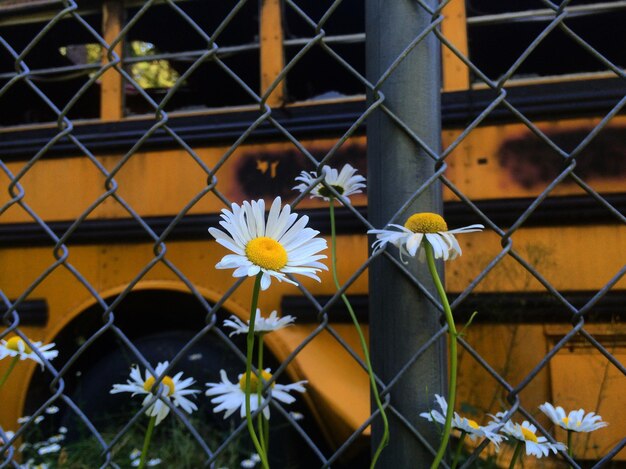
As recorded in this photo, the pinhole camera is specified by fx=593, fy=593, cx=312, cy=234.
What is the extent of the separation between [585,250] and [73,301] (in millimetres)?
1638

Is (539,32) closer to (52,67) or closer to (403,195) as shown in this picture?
(403,195)

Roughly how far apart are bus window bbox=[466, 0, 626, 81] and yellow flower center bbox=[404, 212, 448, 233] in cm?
156

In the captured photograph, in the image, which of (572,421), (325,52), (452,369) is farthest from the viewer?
(325,52)

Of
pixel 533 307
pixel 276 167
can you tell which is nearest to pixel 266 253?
pixel 533 307

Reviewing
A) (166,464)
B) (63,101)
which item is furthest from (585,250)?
(63,101)

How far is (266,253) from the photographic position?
1.60 feet

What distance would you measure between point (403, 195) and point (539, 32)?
1.87m

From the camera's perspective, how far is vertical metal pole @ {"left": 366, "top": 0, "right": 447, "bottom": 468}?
53cm

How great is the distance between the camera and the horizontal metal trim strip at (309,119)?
1.72 metres

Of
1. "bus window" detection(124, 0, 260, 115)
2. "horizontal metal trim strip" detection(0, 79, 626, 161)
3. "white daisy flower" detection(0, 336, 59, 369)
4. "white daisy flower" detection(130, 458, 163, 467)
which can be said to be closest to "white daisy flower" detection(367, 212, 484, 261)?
"white daisy flower" detection(0, 336, 59, 369)

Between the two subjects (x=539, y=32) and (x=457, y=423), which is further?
(x=539, y=32)

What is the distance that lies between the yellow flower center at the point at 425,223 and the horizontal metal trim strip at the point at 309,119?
130 cm

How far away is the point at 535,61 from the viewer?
2.28 m

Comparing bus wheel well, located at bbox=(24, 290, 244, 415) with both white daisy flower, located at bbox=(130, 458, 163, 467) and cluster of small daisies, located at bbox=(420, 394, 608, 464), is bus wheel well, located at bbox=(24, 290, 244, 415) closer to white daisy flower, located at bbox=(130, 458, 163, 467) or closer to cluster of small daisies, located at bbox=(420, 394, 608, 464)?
white daisy flower, located at bbox=(130, 458, 163, 467)
